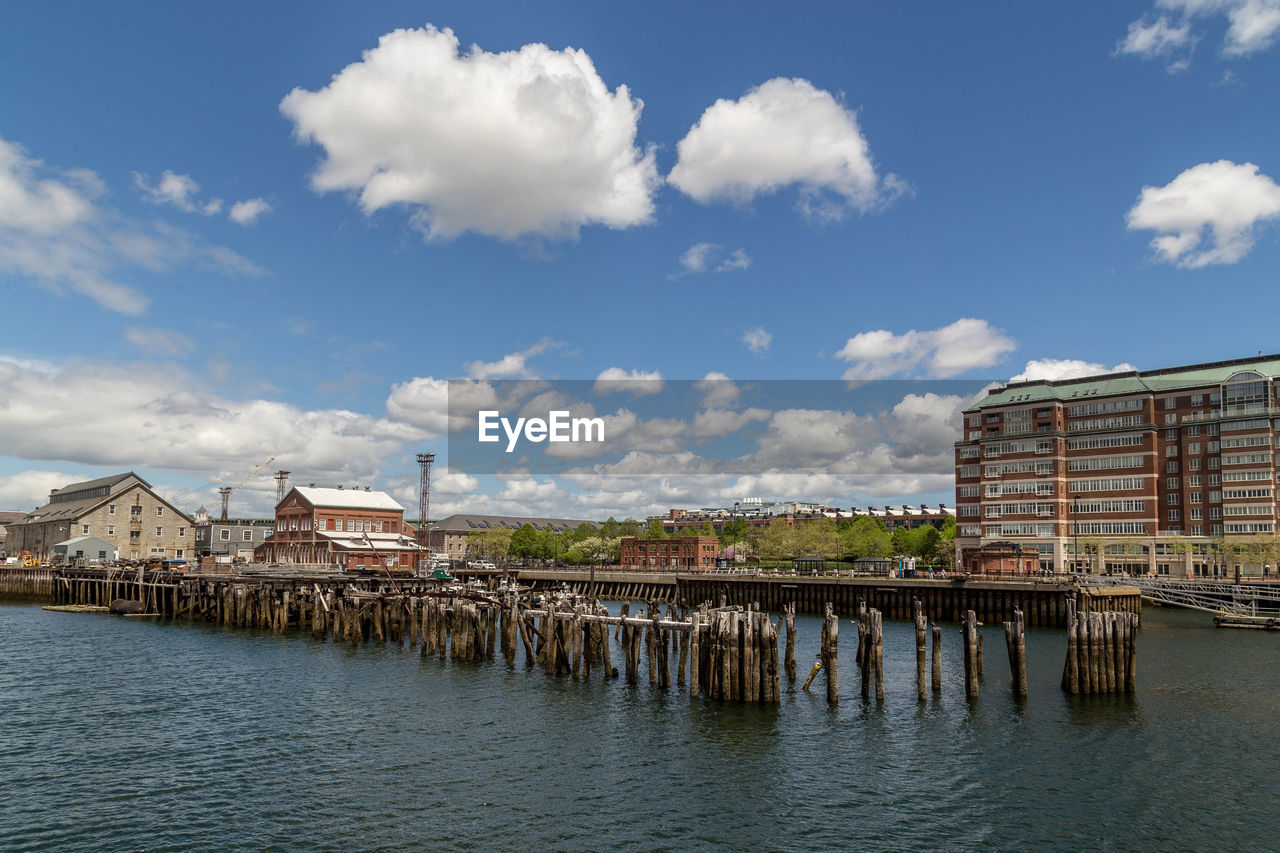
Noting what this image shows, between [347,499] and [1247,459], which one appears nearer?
[1247,459]

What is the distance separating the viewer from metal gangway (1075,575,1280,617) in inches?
2992

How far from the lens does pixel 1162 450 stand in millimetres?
119500

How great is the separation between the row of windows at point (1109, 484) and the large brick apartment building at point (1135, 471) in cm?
15

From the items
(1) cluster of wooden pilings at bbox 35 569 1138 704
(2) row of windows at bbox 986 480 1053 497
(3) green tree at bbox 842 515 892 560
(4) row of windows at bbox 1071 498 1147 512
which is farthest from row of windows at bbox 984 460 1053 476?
(1) cluster of wooden pilings at bbox 35 569 1138 704

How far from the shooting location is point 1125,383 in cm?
12456

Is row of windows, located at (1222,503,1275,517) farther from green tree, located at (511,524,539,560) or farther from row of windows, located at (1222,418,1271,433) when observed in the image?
green tree, located at (511,524,539,560)

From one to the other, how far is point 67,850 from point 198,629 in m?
50.5

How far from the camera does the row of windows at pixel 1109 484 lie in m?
119

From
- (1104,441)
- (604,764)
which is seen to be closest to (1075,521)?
(1104,441)

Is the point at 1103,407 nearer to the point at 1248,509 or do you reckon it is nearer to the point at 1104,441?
the point at 1104,441

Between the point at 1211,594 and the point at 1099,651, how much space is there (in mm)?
62255

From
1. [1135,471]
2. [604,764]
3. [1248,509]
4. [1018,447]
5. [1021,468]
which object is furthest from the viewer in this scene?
[1018,447]

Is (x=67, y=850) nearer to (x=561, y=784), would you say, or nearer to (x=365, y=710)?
(x=561, y=784)

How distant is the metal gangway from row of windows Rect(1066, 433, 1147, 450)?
34.1 metres
